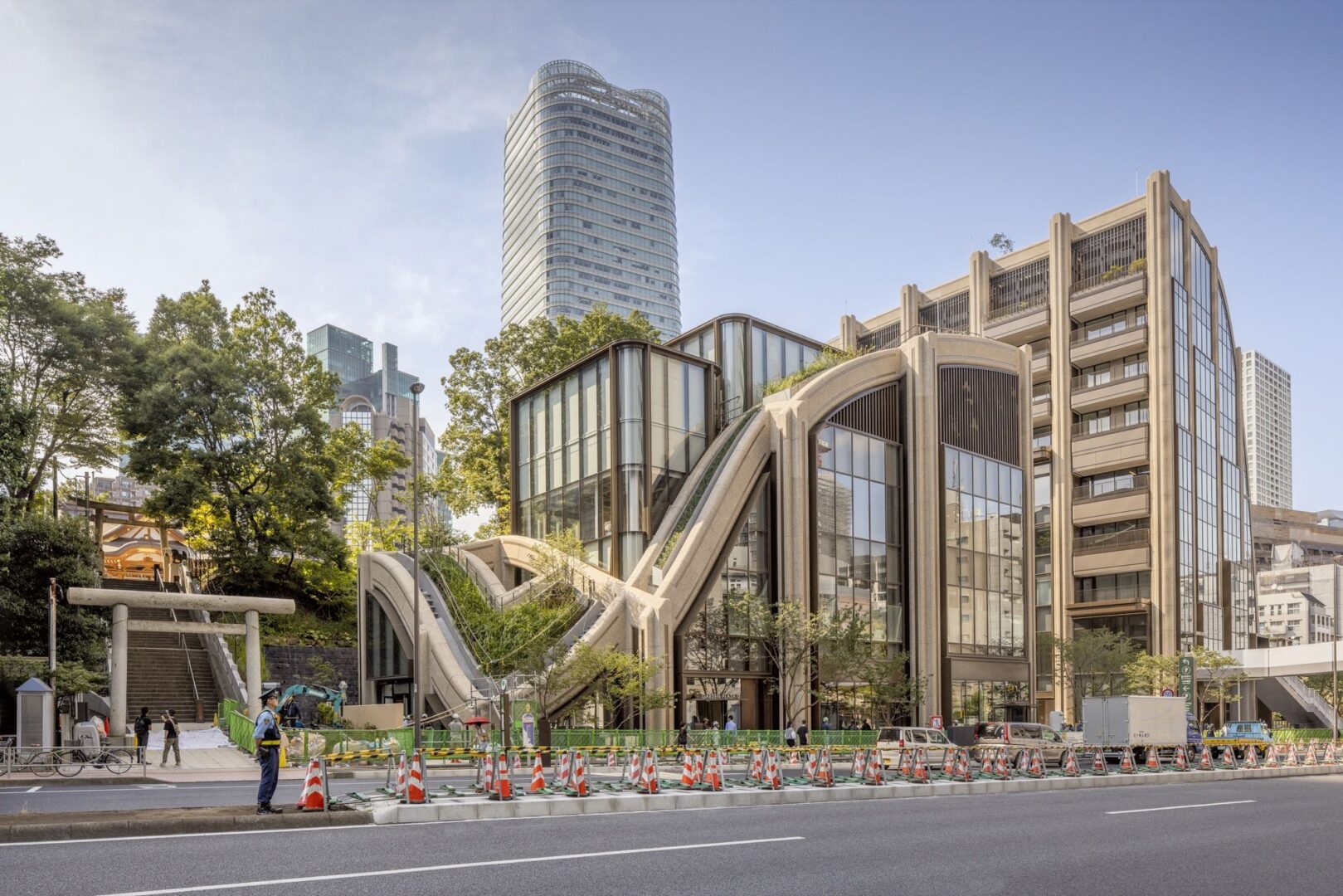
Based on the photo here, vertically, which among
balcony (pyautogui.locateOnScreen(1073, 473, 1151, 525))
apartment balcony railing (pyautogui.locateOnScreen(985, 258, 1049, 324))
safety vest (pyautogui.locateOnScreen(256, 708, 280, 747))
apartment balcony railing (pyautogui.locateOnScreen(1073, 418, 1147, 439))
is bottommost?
safety vest (pyautogui.locateOnScreen(256, 708, 280, 747))

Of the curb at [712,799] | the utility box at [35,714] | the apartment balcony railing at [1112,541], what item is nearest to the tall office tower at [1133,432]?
the apartment balcony railing at [1112,541]

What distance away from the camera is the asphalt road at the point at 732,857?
9617mm

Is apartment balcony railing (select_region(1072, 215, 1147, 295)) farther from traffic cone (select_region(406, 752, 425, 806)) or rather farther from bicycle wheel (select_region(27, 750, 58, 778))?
traffic cone (select_region(406, 752, 425, 806))

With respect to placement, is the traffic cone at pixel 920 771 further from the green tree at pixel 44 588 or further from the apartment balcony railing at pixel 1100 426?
the apartment balcony railing at pixel 1100 426

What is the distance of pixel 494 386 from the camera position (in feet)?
213

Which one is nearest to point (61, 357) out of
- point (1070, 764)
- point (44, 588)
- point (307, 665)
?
point (44, 588)

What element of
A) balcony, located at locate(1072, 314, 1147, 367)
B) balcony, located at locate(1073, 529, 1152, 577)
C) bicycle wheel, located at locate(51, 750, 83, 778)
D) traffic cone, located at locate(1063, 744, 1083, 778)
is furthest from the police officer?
balcony, located at locate(1072, 314, 1147, 367)

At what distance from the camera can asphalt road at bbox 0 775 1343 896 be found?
31.6 feet

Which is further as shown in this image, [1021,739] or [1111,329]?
[1111,329]

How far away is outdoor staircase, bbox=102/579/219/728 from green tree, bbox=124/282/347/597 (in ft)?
23.8

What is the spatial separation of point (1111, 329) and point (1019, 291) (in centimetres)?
834

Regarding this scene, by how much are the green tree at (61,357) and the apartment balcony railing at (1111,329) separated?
196 feet

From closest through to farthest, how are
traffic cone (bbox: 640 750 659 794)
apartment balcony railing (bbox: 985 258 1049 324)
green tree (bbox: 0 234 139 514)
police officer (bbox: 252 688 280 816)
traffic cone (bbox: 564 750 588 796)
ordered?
police officer (bbox: 252 688 280 816), traffic cone (bbox: 564 750 588 796), traffic cone (bbox: 640 750 659 794), green tree (bbox: 0 234 139 514), apartment balcony railing (bbox: 985 258 1049 324)

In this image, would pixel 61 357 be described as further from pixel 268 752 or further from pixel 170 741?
pixel 268 752
